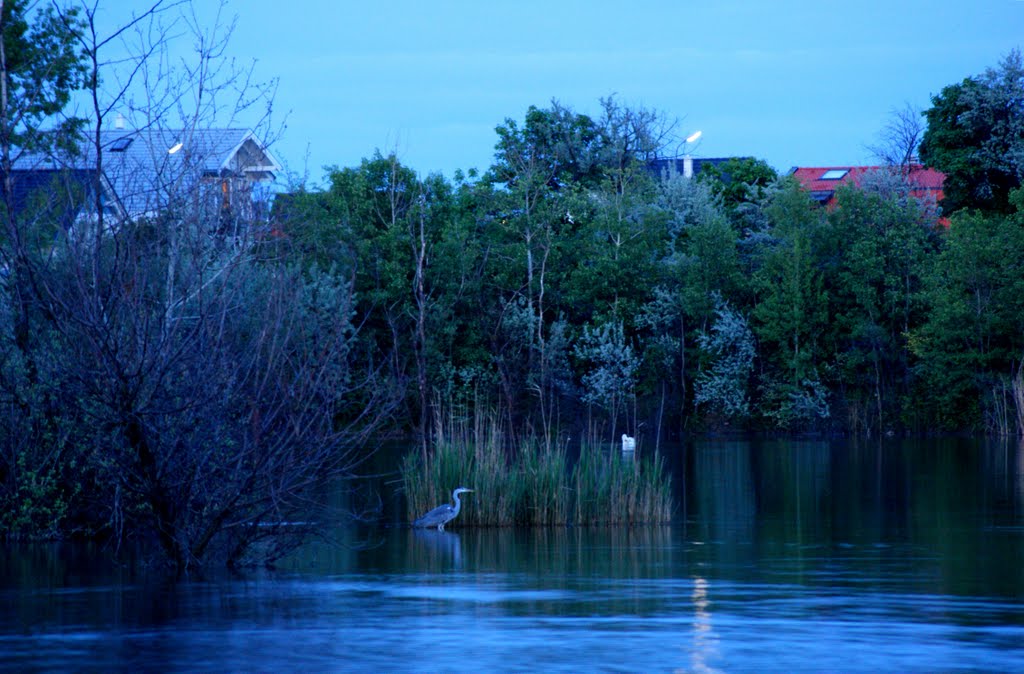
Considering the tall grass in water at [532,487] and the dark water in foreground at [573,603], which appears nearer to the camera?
the dark water in foreground at [573,603]

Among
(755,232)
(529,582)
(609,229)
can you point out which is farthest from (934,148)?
(529,582)

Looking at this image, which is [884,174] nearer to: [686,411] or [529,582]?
[686,411]

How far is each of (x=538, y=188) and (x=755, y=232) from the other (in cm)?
677

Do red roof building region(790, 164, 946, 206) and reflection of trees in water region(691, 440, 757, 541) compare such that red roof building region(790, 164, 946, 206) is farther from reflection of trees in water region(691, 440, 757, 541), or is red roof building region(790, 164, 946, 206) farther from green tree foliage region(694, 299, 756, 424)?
reflection of trees in water region(691, 440, 757, 541)

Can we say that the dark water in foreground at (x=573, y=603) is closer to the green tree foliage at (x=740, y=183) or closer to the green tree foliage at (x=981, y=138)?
the green tree foliage at (x=981, y=138)

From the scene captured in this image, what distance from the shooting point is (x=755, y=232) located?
1716 inches

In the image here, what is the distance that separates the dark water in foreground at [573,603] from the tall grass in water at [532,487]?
1.51 feet

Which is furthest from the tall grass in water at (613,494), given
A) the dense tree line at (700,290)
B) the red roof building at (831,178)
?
the red roof building at (831,178)

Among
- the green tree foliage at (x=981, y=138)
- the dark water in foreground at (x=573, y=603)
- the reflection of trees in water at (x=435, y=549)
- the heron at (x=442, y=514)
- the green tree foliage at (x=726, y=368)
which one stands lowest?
the dark water in foreground at (x=573, y=603)

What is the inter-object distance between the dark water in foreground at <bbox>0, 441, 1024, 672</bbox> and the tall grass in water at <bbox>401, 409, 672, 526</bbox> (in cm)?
46

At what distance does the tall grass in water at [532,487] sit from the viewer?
1609cm

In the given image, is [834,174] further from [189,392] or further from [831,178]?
[189,392]

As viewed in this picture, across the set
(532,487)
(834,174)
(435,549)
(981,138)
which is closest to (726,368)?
(981,138)

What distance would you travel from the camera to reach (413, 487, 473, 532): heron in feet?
50.9
